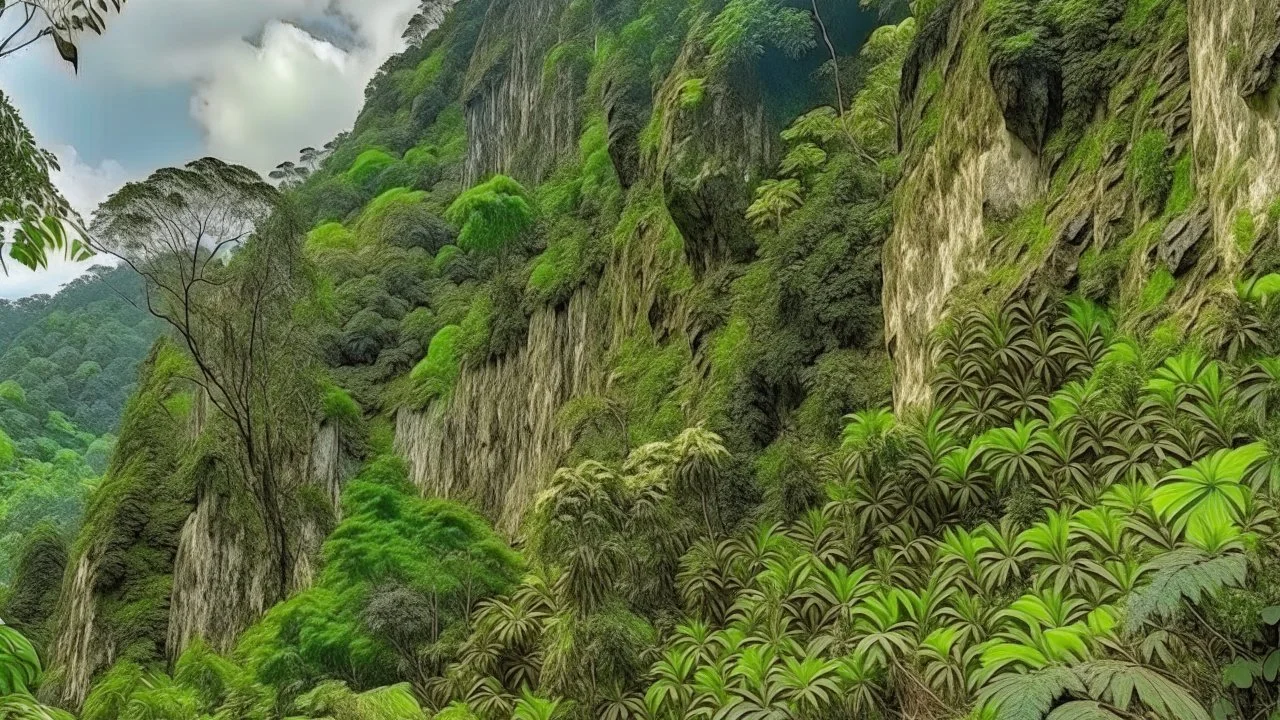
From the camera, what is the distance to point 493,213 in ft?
83.5

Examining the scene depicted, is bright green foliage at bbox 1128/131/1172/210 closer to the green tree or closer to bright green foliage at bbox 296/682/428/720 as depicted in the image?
bright green foliage at bbox 296/682/428/720

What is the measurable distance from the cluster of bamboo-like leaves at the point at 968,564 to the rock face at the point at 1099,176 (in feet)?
2.82

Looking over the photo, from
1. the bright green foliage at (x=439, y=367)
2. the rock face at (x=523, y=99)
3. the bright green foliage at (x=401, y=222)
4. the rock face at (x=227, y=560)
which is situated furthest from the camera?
the bright green foliage at (x=401, y=222)

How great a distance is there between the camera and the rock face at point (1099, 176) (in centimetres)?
771

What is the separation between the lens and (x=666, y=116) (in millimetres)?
18375

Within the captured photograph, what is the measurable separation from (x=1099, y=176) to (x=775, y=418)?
5.90 m

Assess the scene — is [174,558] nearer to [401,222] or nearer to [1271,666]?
[401,222]

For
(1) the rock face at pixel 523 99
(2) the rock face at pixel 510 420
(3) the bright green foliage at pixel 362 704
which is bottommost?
(3) the bright green foliage at pixel 362 704

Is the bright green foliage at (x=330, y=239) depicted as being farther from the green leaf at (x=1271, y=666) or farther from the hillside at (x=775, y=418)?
the green leaf at (x=1271, y=666)

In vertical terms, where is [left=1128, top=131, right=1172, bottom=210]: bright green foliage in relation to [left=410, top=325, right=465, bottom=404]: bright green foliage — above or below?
below

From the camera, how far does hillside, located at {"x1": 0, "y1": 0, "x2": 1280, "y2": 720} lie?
7457 millimetres

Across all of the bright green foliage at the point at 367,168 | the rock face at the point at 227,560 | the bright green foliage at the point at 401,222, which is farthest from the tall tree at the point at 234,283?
the bright green foliage at the point at 367,168

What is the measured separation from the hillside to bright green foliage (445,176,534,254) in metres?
0.14

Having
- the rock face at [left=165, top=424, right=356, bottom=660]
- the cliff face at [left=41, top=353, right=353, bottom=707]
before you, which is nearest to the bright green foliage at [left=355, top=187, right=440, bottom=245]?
the cliff face at [left=41, top=353, right=353, bottom=707]
